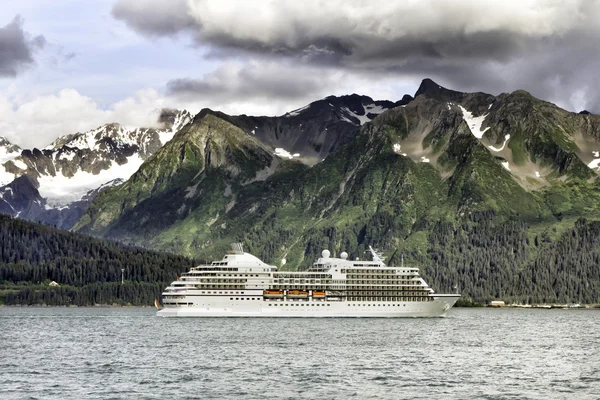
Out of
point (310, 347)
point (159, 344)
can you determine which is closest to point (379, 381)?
point (310, 347)

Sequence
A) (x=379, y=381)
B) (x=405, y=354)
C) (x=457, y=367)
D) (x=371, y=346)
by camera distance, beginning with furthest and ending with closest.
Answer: (x=371, y=346), (x=405, y=354), (x=457, y=367), (x=379, y=381)

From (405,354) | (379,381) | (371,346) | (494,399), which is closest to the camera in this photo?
(494,399)

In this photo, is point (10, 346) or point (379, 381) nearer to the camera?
point (379, 381)

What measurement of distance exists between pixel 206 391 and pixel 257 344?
209ft

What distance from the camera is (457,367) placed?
151625mm

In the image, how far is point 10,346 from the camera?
189000 millimetres

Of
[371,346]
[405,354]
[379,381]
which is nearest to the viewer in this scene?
[379,381]

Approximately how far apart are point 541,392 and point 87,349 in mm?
87408

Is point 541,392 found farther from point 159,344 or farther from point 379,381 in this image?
point 159,344

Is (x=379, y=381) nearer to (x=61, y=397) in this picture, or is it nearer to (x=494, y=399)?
(x=494, y=399)

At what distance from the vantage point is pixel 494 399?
119m

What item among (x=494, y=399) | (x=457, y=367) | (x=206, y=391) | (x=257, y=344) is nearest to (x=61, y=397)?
(x=206, y=391)

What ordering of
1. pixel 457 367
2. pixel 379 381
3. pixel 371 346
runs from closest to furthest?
pixel 379 381
pixel 457 367
pixel 371 346

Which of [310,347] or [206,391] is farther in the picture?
[310,347]
